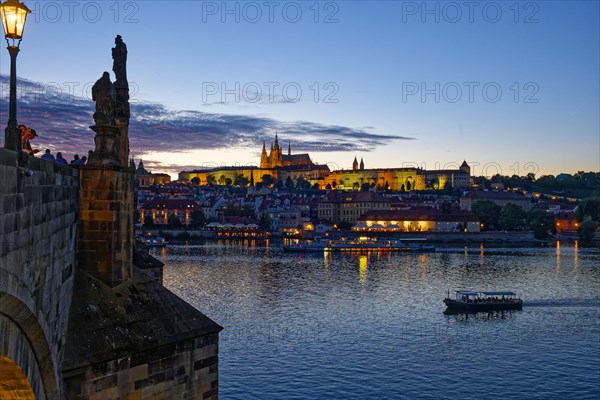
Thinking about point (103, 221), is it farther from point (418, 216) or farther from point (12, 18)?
point (418, 216)

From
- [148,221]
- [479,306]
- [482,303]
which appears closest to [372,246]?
[148,221]

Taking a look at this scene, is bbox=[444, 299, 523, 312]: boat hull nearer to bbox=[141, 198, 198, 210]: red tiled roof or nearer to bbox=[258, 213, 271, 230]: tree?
bbox=[258, 213, 271, 230]: tree

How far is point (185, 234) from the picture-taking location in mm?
113875

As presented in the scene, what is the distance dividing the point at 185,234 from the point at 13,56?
10919 cm

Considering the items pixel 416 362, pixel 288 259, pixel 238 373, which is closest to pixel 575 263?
pixel 288 259

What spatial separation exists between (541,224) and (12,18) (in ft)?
400

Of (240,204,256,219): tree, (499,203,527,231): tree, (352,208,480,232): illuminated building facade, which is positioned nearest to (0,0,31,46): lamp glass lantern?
(352,208,480,232): illuminated building facade

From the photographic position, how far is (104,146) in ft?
30.7

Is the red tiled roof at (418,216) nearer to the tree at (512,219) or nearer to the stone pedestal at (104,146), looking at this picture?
the tree at (512,219)

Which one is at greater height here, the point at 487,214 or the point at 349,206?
the point at 349,206

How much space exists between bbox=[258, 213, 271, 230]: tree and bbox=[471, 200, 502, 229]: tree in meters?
39.2

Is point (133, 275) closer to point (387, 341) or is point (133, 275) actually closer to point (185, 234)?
point (387, 341)

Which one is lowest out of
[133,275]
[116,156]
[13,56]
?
[133,275]

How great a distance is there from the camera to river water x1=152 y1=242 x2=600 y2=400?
24.8m
